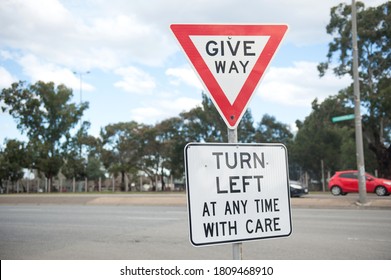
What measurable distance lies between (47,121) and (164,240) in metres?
40.8

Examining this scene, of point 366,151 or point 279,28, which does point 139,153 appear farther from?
point 279,28

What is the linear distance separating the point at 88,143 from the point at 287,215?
4762 centimetres

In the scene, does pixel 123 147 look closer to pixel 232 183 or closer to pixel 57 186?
pixel 57 186

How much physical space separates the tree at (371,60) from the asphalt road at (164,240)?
1794 centimetres

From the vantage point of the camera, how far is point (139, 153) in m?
47.7

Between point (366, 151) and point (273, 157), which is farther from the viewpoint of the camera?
point (366, 151)

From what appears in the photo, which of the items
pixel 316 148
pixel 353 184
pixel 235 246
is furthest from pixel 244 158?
pixel 316 148

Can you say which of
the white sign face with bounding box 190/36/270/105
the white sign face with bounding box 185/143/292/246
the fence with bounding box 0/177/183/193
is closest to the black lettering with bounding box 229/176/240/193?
the white sign face with bounding box 185/143/292/246

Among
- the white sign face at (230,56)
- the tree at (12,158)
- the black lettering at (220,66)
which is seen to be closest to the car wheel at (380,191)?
the white sign face at (230,56)

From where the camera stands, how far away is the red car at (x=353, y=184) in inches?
833

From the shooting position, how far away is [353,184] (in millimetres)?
22484

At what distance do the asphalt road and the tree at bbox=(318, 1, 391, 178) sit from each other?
1794 cm

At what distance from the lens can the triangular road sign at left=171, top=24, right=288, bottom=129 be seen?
2.77 metres

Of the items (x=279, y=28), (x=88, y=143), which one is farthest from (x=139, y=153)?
(x=279, y=28)
